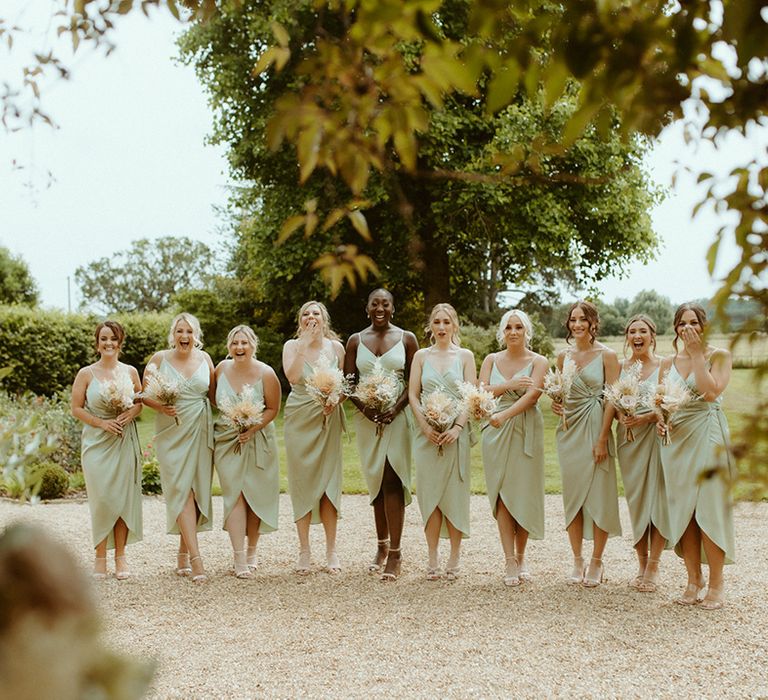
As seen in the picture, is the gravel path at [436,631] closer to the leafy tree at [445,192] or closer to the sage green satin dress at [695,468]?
the sage green satin dress at [695,468]

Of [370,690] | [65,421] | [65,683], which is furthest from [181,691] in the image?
[65,421]

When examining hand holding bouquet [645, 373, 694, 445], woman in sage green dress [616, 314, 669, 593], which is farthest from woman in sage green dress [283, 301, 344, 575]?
hand holding bouquet [645, 373, 694, 445]

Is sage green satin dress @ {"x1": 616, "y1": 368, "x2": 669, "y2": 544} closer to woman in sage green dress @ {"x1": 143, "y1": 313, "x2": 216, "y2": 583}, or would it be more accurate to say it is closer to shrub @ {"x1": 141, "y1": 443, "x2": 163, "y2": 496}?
woman in sage green dress @ {"x1": 143, "y1": 313, "x2": 216, "y2": 583}

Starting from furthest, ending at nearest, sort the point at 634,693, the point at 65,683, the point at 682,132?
the point at 634,693 → the point at 682,132 → the point at 65,683

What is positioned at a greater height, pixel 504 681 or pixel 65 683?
pixel 65 683

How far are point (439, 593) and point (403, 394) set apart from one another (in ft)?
5.75

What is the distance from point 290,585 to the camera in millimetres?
7418

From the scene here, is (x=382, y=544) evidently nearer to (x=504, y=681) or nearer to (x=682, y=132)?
(x=504, y=681)

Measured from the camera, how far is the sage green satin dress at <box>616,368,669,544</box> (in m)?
6.98

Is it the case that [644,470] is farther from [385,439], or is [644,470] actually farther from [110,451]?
[110,451]

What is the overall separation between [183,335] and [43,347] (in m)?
14.0

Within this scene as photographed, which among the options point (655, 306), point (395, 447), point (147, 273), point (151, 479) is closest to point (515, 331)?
point (395, 447)

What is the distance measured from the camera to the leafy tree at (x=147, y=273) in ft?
233

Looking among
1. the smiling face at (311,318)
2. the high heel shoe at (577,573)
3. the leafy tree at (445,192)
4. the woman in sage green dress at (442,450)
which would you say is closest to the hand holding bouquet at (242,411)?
the smiling face at (311,318)
